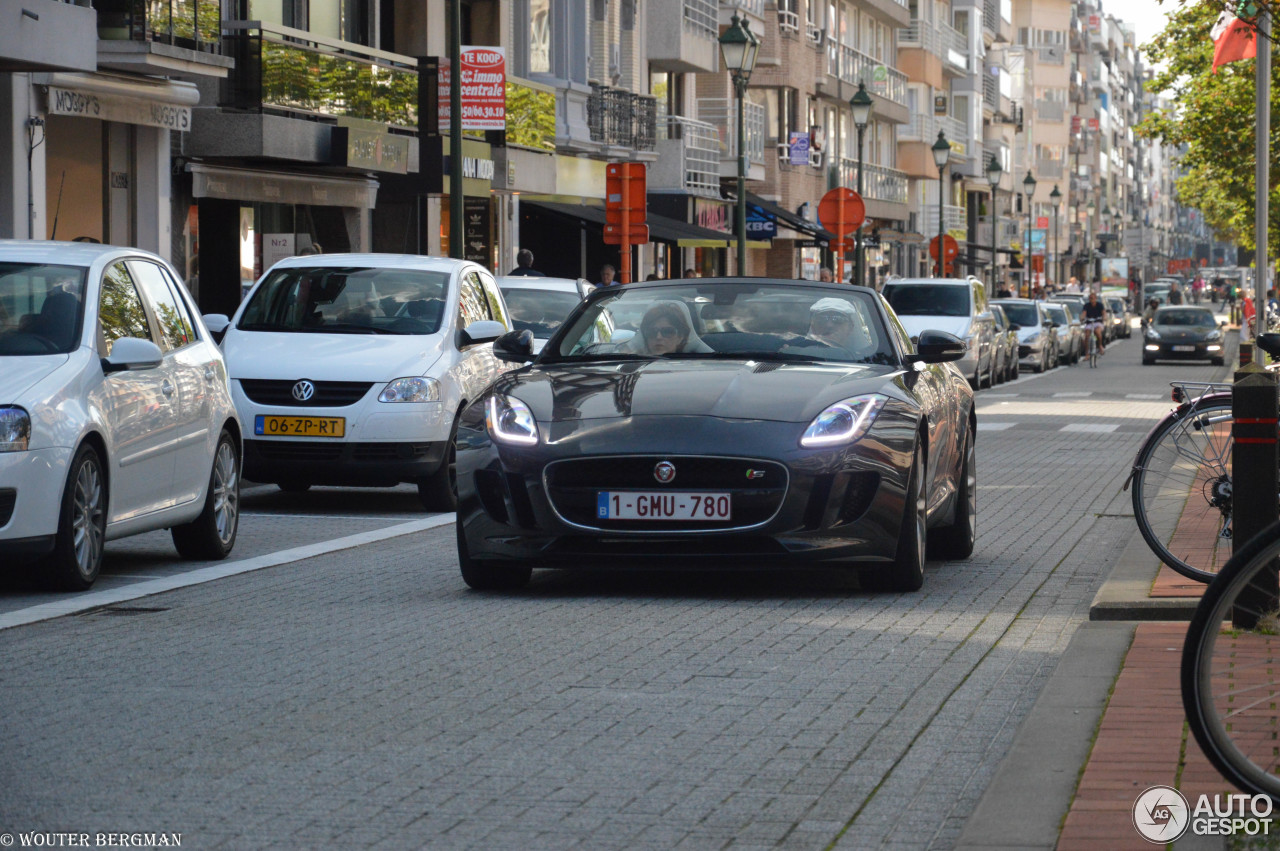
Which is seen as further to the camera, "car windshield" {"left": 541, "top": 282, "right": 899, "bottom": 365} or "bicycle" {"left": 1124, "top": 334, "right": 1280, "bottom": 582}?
"car windshield" {"left": 541, "top": 282, "right": 899, "bottom": 365}

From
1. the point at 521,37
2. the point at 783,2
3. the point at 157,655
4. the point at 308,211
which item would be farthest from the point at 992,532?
the point at 783,2

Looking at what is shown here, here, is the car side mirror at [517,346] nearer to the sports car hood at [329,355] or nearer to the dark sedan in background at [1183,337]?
the sports car hood at [329,355]

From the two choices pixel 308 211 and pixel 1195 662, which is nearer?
pixel 1195 662

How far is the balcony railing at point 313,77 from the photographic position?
28859 mm

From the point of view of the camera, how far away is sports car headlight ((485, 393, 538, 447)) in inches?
375

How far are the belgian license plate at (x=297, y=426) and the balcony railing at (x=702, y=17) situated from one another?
123 ft

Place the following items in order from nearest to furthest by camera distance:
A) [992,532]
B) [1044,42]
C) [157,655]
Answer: [157,655] < [992,532] < [1044,42]

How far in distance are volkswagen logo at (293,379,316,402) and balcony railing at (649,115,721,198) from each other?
117ft

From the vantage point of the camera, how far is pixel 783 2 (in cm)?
6172

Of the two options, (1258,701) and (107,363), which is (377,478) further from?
(1258,701)

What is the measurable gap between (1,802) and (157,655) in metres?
2.58

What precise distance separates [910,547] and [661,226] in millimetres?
36140

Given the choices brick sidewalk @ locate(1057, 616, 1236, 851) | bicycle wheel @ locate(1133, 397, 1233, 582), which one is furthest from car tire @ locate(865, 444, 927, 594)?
brick sidewalk @ locate(1057, 616, 1236, 851)

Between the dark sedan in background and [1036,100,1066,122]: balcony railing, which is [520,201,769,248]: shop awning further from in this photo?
[1036,100,1066,122]: balcony railing
